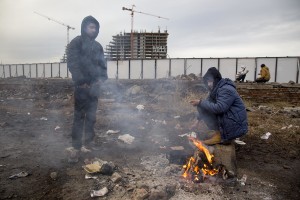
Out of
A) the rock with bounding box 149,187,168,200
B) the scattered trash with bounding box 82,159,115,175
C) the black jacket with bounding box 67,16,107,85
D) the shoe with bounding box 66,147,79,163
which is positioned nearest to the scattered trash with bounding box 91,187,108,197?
the scattered trash with bounding box 82,159,115,175

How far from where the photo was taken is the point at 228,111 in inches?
149

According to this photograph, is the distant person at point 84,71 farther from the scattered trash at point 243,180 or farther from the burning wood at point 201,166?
the scattered trash at point 243,180

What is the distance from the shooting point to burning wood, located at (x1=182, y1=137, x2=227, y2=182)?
363 cm

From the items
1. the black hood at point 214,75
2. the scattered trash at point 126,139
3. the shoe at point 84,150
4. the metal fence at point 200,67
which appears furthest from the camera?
the metal fence at point 200,67

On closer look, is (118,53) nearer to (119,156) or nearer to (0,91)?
(0,91)

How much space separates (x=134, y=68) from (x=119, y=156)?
20.7 metres

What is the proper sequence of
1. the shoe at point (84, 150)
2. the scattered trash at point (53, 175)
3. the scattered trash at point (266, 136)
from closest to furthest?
the scattered trash at point (53, 175)
the shoe at point (84, 150)
the scattered trash at point (266, 136)

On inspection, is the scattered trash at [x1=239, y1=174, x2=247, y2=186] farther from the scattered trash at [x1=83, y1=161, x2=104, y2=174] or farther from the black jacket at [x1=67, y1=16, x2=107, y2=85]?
the black jacket at [x1=67, y1=16, x2=107, y2=85]

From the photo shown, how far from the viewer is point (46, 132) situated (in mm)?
6230

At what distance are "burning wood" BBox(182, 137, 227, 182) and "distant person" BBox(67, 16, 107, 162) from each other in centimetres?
191

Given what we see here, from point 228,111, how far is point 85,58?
8.69ft

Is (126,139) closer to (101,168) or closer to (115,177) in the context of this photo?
(101,168)

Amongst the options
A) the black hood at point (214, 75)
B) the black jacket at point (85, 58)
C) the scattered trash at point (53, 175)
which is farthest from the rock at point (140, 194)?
the black jacket at point (85, 58)

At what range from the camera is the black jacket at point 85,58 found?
14.5 feet
